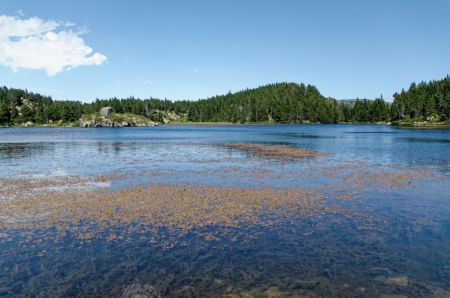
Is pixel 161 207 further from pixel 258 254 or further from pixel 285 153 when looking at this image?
pixel 285 153

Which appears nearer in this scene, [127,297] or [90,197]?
[127,297]

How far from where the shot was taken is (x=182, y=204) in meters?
27.2

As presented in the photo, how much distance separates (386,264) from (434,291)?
265 centimetres

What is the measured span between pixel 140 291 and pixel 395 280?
1057 cm

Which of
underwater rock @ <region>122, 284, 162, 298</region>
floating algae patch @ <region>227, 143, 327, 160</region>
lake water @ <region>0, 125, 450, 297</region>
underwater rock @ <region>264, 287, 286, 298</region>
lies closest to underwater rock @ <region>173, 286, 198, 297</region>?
lake water @ <region>0, 125, 450, 297</region>

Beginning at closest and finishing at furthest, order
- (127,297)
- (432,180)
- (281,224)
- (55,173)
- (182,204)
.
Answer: (127,297) < (281,224) < (182,204) < (432,180) < (55,173)

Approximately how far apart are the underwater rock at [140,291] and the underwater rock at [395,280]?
929cm

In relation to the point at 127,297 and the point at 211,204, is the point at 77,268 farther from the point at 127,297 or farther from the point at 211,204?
the point at 211,204

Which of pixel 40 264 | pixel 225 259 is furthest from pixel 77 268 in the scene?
pixel 225 259

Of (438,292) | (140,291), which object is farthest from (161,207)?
(438,292)

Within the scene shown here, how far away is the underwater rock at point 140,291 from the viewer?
42.6ft

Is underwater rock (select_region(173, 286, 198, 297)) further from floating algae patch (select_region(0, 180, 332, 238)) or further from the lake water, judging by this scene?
floating algae patch (select_region(0, 180, 332, 238))

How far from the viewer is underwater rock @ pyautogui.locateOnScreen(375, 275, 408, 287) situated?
46.4ft

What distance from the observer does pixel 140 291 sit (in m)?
13.3
